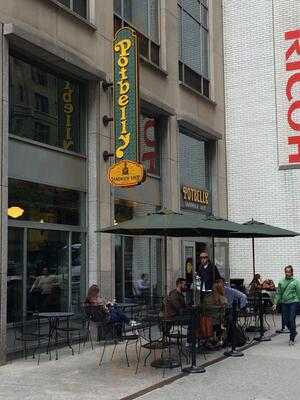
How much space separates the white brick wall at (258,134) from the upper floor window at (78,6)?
8.88 meters

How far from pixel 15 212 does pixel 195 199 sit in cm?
873

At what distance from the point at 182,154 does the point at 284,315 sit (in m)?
7.03

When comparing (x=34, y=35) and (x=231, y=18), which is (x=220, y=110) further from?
(x=34, y=35)

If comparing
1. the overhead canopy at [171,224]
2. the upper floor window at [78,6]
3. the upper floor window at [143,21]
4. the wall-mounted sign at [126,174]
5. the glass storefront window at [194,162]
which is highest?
the upper floor window at [143,21]

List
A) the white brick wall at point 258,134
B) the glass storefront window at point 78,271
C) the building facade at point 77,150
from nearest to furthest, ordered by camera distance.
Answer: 1. the building facade at point 77,150
2. the glass storefront window at point 78,271
3. the white brick wall at point 258,134

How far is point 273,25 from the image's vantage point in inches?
821

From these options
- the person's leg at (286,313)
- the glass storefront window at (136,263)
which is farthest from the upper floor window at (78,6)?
the person's leg at (286,313)

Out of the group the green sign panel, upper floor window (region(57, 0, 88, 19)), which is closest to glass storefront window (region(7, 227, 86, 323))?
the green sign panel

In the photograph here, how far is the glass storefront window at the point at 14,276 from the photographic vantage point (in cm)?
1093

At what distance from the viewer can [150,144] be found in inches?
655

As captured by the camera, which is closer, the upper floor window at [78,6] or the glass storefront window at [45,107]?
the glass storefront window at [45,107]

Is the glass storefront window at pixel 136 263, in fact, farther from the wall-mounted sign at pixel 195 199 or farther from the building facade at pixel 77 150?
the wall-mounted sign at pixel 195 199

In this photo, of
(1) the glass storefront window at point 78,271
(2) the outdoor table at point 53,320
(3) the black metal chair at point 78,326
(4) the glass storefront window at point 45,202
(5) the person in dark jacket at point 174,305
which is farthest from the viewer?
(1) the glass storefront window at point 78,271

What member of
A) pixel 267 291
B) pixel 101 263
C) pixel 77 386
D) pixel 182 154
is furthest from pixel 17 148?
pixel 267 291
